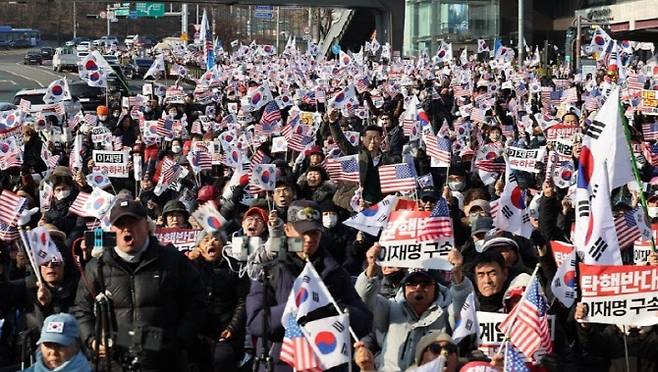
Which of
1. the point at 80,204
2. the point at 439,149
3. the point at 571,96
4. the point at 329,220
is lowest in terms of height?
the point at 329,220

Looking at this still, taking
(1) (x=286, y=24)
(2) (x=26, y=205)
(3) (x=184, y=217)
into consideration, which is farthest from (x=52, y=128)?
(1) (x=286, y=24)

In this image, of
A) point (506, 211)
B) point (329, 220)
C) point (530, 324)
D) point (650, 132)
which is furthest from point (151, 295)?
point (650, 132)

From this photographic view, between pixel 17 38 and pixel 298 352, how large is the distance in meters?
107

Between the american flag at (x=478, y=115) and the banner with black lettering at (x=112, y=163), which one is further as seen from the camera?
the american flag at (x=478, y=115)

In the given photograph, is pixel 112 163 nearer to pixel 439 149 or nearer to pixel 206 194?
pixel 206 194

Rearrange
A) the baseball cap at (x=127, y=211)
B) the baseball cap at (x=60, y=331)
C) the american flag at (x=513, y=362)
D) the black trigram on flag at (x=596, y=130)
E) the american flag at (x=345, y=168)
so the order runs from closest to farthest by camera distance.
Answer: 1. the baseball cap at (x=60, y=331)
2. the american flag at (x=513, y=362)
3. the baseball cap at (x=127, y=211)
4. the black trigram on flag at (x=596, y=130)
5. the american flag at (x=345, y=168)

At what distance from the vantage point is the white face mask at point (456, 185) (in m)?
12.9

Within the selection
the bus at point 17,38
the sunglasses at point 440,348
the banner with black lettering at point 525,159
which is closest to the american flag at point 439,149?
the banner with black lettering at point 525,159

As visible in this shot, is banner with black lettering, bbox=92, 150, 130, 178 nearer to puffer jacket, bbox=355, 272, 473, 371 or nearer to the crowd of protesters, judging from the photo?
the crowd of protesters

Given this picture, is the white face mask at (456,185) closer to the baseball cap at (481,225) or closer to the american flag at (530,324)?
the baseball cap at (481,225)

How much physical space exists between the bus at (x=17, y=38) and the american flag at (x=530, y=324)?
105234 millimetres

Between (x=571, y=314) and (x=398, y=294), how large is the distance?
3.58 feet

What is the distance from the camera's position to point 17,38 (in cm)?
10994

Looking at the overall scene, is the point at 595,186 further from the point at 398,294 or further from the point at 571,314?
the point at 398,294
